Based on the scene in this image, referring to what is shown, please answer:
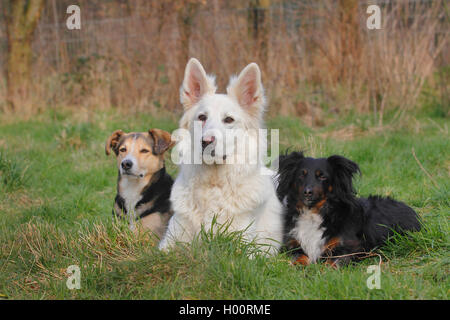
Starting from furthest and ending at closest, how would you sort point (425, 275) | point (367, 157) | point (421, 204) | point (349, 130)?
1. point (349, 130)
2. point (367, 157)
3. point (421, 204)
4. point (425, 275)

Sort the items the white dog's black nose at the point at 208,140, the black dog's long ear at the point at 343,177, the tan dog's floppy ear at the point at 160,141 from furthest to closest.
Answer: the tan dog's floppy ear at the point at 160,141, the black dog's long ear at the point at 343,177, the white dog's black nose at the point at 208,140

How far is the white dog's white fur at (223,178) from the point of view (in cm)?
396

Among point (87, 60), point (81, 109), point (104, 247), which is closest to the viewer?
point (104, 247)

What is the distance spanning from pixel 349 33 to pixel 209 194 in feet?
22.6

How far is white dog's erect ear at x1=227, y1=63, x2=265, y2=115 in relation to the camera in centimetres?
399

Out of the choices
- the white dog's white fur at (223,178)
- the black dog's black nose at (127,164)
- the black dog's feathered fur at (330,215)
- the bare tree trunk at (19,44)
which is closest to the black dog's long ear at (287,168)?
the black dog's feathered fur at (330,215)

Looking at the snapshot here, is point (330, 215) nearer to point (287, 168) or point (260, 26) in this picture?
point (287, 168)

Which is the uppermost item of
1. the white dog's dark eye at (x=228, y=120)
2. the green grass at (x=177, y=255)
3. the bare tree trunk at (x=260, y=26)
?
the bare tree trunk at (x=260, y=26)

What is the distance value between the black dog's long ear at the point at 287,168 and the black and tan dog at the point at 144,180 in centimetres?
119

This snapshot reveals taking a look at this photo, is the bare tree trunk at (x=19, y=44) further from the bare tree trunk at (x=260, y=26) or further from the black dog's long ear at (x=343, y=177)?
the black dog's long ear at (x=343, y=177)

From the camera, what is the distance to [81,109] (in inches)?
425

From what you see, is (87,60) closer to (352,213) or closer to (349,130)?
(349,130)

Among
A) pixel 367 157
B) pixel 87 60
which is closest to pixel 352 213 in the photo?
pixel 367 157

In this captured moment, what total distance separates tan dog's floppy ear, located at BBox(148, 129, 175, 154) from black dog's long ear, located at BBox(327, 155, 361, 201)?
1730mm
